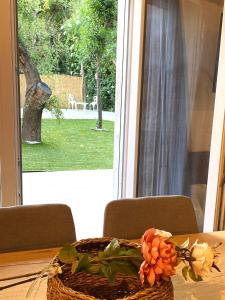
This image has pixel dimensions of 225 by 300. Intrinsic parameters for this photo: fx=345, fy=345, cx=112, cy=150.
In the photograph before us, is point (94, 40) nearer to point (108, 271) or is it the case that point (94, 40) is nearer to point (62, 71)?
point (62, 71)

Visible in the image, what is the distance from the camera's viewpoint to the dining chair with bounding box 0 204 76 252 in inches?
44.4

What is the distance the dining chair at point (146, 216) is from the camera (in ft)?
4.09

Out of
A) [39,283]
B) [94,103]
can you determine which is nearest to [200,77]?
[94,103]

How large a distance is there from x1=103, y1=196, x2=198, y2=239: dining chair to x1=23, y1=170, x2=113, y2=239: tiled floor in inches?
57.0

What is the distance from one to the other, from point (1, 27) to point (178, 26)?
1069 mm

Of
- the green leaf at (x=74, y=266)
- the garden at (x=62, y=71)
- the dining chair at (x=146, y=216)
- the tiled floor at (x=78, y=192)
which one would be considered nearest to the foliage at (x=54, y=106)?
the garden at (x=62, y=71)

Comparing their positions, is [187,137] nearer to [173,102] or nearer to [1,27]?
[173,102]

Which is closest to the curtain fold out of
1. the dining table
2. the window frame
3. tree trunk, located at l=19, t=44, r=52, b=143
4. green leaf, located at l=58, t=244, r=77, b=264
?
tree trunk, located at l=19, t=44, r=52, b=143

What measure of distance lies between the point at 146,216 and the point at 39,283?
1.66ft

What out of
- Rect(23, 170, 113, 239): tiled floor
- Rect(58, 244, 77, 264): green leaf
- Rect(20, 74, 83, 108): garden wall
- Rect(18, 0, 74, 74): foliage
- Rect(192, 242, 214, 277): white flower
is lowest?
Rect(23, 170, 113, 239): tiled floor

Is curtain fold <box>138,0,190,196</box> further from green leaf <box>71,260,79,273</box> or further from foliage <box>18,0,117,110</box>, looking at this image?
green leaf <box>71,260,79,273</box>

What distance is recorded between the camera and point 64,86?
2482mm

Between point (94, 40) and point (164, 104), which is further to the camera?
point (94, 40)

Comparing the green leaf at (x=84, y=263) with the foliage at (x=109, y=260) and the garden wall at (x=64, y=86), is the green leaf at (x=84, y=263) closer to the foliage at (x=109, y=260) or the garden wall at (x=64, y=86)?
the foliage at (x=109, y=260)
